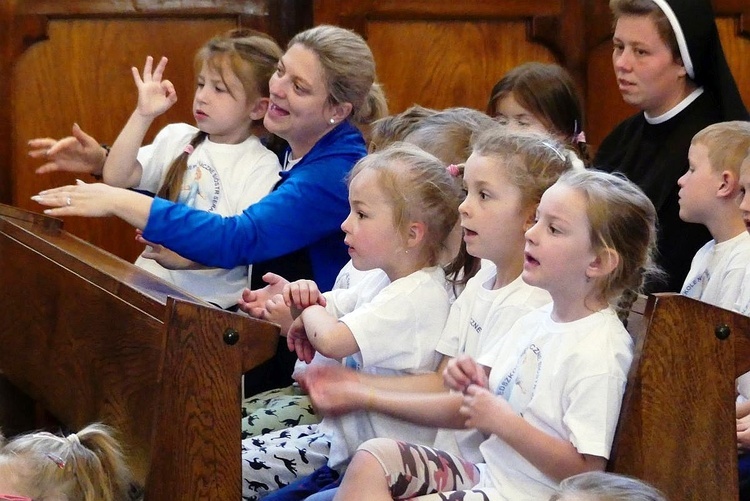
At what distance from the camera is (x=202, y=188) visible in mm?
3549

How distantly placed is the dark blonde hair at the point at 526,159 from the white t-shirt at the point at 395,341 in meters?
0.32

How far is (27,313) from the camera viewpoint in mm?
3018

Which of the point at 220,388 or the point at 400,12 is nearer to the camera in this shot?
the point at 220,388

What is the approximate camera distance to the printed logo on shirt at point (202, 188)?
11.6ft

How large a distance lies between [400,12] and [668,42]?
4.52ft

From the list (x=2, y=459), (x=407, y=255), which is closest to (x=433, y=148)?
(x=407, y=255)

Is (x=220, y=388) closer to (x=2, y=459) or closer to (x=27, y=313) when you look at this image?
(x=2, y=459)

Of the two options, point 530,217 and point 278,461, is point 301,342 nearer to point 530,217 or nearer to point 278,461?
point 278,461

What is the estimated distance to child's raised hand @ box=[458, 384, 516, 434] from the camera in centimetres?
209

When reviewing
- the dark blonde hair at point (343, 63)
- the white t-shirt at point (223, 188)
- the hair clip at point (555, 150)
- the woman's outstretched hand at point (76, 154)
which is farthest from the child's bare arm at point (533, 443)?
the woman's outstretched hand at point (76, 154)

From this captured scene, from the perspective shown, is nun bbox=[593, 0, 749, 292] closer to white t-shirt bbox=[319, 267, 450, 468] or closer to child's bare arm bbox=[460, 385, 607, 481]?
white t-shirt bbox=[319, 267, 450, 468]

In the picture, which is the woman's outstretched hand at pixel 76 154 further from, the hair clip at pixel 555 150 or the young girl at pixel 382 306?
the hair clip at pixel 555 150

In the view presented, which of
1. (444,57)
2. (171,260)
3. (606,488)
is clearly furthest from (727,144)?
(444,57)

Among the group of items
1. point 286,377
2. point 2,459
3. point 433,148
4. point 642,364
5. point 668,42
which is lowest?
point 286,377
